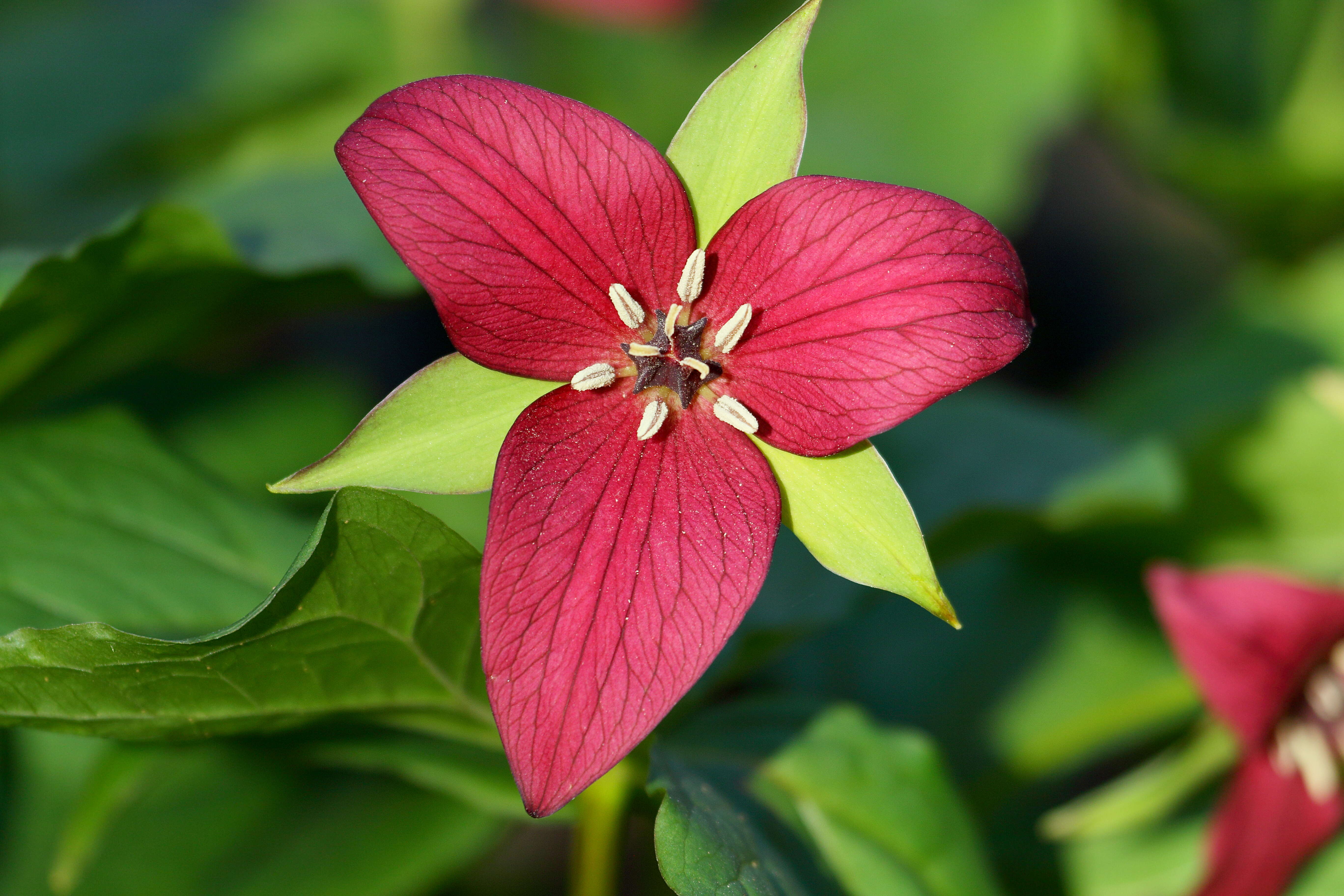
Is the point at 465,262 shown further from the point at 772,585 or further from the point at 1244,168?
the point at 1244,168

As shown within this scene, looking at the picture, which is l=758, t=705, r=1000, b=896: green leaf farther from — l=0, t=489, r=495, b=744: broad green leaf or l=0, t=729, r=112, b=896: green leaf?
l=0, t=729, r=112, b=896: green leaf

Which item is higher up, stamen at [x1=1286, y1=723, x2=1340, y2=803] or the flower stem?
the flower stem

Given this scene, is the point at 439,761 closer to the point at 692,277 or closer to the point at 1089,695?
the point at 692,277

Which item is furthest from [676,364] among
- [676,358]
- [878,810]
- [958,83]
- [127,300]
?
[958,83]

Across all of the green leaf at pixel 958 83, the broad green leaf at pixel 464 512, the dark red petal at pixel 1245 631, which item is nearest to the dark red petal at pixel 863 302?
the dark red petal at pixel 1245 631

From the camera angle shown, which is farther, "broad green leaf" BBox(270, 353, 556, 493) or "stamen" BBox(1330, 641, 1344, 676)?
"stamen" BBox(1330, 641, 1344, 676)

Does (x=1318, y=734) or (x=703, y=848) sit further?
(x=1318, y=734)

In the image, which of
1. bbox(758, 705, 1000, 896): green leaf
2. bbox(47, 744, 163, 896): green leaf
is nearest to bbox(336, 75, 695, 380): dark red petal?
bbox(758, 705, 1000, 896): green leaf
